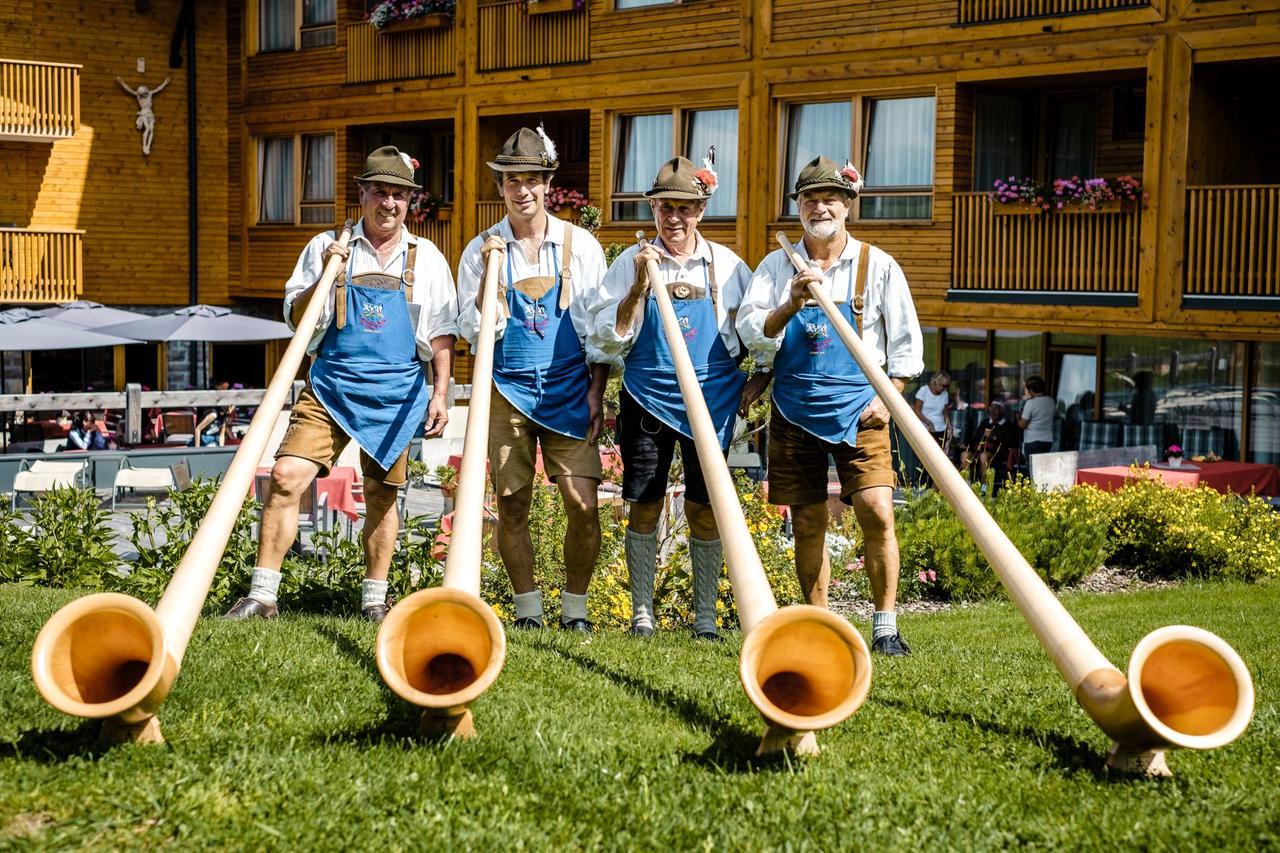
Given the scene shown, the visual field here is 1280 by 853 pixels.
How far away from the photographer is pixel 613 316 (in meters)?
7.36

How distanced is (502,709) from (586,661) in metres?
1.13

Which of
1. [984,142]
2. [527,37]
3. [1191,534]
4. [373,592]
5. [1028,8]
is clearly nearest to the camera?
[373,592]

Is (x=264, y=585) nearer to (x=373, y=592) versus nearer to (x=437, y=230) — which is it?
(x=373, y=592)

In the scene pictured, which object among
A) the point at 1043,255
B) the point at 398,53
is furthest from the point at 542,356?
the point at 398,53

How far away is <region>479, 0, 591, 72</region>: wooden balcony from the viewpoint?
85.5 feet

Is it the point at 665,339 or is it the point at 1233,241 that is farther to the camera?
the point at 1233,241

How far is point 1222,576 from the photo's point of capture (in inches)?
528

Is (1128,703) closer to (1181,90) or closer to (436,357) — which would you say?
(436,357)

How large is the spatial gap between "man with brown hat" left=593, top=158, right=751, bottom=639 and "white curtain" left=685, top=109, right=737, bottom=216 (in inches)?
671

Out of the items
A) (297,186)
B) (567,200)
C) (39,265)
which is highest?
(297,186)

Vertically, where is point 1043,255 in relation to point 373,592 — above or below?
above

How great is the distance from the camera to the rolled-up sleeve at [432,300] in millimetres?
7598

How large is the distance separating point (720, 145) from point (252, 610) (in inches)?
707

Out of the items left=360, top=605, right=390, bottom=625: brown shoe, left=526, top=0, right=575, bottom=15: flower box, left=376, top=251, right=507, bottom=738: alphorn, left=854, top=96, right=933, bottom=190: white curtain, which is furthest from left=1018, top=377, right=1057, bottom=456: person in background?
left=376, top=251, right=507, bottom=738: alphorn
